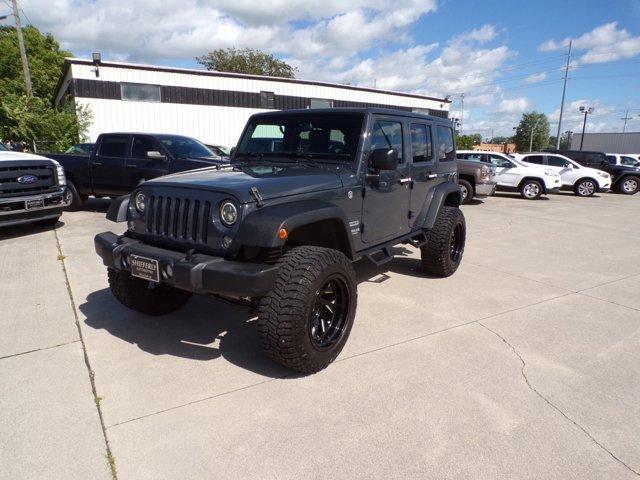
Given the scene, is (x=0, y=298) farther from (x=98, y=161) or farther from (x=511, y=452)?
(x=98, y=161)

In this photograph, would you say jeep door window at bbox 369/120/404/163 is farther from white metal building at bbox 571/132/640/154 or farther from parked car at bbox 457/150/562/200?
white metal building at bbox 571/132/640/154

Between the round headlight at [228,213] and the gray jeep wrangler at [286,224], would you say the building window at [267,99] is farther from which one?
the round headlight at [228,213]

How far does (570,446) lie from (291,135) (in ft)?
10.6

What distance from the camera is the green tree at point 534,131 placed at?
255 ft

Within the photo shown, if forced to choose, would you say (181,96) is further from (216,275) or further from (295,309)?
(295,309)

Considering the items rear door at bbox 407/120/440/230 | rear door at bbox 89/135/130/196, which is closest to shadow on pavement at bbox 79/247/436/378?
rear door at bbox 407/120/440/230

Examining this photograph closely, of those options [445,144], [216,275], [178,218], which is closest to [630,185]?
[445,144]

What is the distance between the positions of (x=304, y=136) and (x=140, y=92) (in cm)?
1779

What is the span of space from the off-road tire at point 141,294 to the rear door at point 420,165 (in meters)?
2.55

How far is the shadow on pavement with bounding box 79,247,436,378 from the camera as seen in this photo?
3.40 metres

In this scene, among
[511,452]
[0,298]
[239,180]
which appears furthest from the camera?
[0,298]

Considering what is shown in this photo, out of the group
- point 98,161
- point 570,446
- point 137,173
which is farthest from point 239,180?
point 98,161

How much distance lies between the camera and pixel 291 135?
4.21m

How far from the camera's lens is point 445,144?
557 cm
